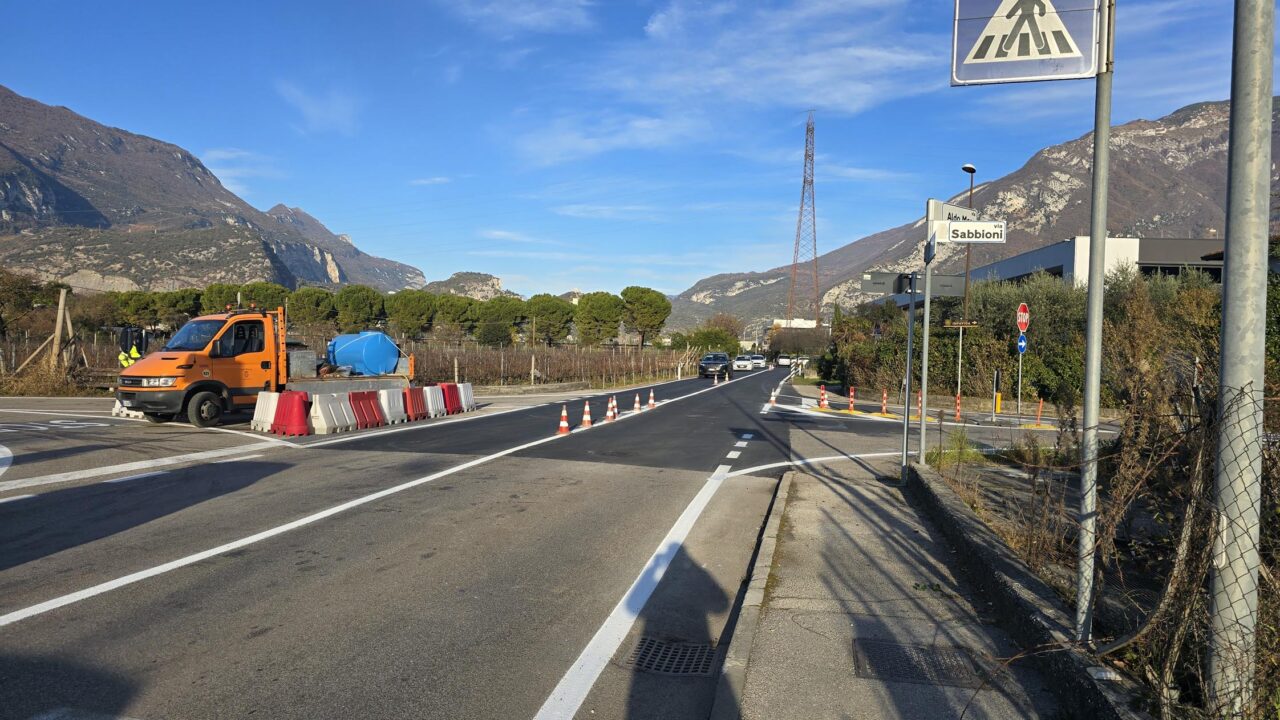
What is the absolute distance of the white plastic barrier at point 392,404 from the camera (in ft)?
59.6

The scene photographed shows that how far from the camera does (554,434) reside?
53.5 feet

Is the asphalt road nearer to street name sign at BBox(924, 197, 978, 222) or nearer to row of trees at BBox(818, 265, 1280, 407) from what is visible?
street name sign at BBox(924, 197, 978, 222)

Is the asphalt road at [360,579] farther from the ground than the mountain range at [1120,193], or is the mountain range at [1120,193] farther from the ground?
the mountain range at [1120,193]

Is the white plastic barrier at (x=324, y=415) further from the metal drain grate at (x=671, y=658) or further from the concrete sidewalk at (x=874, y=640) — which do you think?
the metal drain grate at (x=671, y=658)

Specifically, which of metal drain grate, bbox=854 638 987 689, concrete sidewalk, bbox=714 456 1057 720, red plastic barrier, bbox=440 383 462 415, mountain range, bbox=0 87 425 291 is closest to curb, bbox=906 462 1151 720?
concrete sidewalk, bbox=714 456 1057 720

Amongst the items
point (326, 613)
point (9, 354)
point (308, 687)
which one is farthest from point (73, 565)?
point (9, 354)

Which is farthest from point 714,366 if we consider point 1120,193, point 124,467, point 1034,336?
point 1120,193

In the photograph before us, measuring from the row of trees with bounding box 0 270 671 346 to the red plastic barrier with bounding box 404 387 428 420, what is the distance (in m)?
22.6

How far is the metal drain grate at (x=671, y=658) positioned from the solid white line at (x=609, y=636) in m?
0.16

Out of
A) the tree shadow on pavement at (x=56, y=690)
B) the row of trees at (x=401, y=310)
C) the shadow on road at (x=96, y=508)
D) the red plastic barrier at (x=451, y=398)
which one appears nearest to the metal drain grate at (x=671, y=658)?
the tree shadow on pavement at (x=56, y=690)

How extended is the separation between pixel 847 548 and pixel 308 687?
467 centimetres

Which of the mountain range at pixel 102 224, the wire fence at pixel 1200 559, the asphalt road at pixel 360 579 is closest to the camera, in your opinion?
the wire fence at pixel 1200 559

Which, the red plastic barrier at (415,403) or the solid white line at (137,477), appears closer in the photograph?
the solid white line at (137,477)

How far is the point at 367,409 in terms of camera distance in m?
17.6
